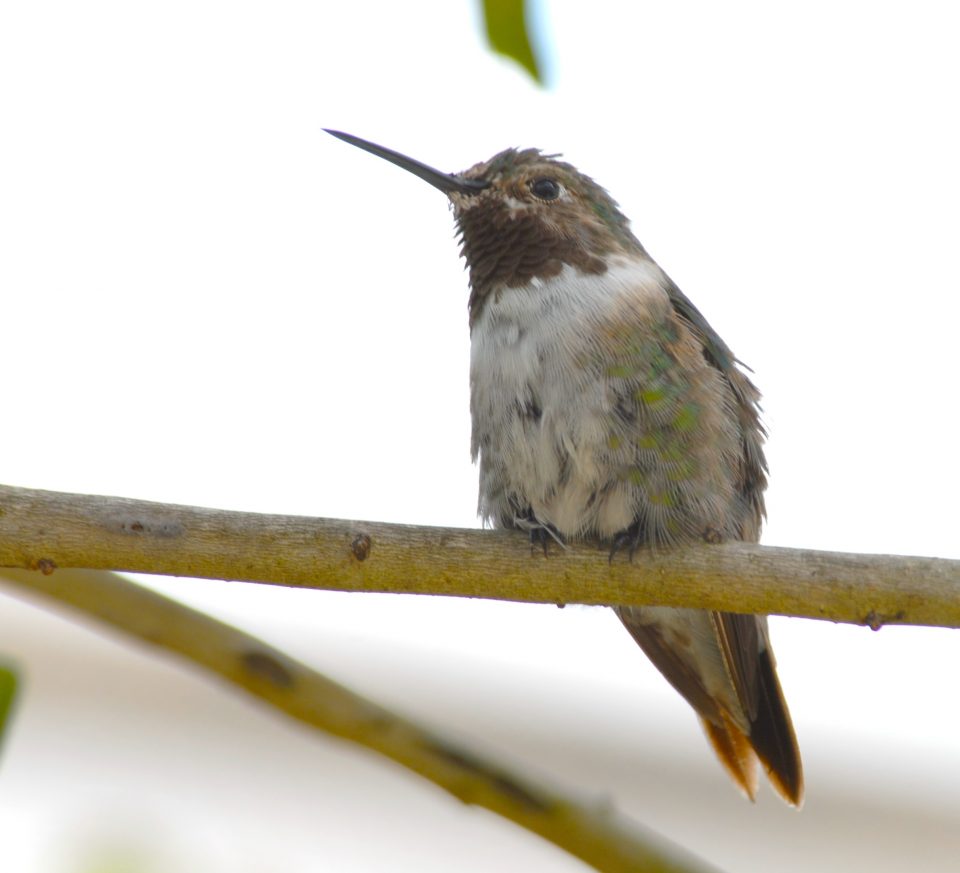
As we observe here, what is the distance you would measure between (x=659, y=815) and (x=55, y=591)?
4.92 metres

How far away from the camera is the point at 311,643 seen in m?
7.91

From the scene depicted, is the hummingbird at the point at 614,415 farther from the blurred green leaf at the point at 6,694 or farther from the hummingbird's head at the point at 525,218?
the blurred green leaf at the point at 6,694

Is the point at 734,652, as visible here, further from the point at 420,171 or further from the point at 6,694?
the point at 6,694

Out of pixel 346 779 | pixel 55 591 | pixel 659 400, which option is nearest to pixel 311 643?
pixel 346 779

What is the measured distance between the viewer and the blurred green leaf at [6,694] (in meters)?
2.13

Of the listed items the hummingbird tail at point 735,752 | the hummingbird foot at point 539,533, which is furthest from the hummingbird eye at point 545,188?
the hummingbird tail at point 735,752

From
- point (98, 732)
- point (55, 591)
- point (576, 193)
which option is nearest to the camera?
point (55, 591)

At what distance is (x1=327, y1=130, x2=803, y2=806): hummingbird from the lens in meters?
4.08

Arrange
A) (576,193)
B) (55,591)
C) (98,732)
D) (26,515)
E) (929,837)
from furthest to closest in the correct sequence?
(929,837), (98,732), (576,193), (55,591), (26,515)

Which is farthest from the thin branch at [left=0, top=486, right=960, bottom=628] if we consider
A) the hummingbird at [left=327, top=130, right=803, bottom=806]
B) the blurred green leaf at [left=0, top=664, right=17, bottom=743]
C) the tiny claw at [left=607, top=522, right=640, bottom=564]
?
the blurred green leaf at [left=0, top=664, right=17, bottom=743]

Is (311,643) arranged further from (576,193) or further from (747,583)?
(747,583)

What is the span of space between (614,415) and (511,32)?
2368 mm

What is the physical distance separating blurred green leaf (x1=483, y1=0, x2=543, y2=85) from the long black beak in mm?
3212

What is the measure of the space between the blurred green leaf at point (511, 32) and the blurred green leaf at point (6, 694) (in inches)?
48.5
